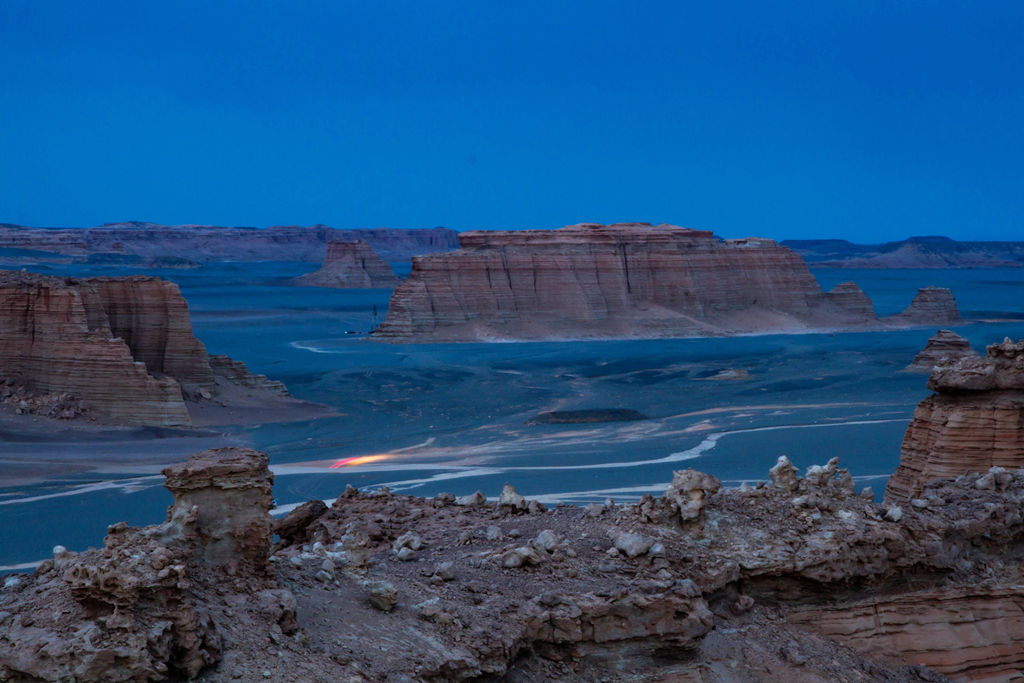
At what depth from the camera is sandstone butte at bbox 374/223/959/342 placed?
78500 millimetres

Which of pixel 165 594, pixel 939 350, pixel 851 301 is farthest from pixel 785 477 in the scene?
pixel 851 301

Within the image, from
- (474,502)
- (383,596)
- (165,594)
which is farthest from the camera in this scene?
(474,502)

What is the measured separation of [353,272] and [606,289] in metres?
78.7

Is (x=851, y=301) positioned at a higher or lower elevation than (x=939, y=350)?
higher

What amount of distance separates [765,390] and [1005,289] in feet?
410

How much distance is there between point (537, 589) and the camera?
334 inches

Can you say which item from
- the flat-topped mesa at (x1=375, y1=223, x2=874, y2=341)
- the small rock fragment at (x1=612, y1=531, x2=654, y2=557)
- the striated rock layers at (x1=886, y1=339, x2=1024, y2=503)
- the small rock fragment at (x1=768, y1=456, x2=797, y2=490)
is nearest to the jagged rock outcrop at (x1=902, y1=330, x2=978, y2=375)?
the flat-topped mesa at (x1=375, y1=223, x2=874, y2=341)

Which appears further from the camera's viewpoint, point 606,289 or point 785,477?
point 606,289

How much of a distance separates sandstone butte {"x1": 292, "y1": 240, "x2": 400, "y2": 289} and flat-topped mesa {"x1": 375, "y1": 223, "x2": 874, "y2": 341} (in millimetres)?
70595

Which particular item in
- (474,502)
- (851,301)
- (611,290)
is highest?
(611,290)

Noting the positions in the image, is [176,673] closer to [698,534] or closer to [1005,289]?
[698,534]

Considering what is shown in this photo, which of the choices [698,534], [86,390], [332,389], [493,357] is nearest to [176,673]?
[698,534]

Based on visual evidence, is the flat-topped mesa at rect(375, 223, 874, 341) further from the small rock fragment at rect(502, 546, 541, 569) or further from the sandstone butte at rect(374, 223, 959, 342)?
the small rock fragment at rect(502, 546, 541, 569)

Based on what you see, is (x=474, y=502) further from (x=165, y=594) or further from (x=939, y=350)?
(x=939, y=350)
